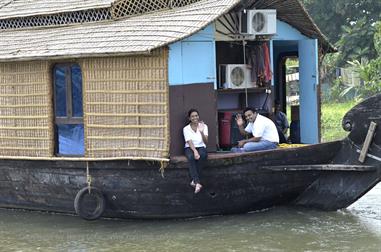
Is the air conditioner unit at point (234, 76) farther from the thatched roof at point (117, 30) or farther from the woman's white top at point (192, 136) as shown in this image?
the woman's white top at point (192, 136)

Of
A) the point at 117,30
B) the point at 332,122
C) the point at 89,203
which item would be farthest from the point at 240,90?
the point at 332,122

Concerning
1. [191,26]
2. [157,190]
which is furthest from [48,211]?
[191,26]

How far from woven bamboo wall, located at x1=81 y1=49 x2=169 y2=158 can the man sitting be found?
0.99m

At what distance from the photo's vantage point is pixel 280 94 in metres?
9.53

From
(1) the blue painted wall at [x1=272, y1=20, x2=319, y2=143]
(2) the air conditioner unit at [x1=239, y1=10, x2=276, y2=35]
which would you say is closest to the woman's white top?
(2) the air conditioner unit at [x1=239, y1=10, x2=276, y2=35]

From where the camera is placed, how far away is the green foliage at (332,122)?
13504mm

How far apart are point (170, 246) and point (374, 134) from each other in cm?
222

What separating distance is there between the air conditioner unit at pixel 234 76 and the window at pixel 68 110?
5.36 ft

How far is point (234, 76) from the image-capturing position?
8.18 metres

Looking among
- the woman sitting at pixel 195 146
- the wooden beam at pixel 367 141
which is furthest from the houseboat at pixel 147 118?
the woman sitting at pixel 195 146

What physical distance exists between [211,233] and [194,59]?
5.81 ft

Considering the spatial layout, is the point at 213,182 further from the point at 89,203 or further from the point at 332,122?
the point at 332,122

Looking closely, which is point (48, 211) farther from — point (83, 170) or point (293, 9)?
point (293, 9)

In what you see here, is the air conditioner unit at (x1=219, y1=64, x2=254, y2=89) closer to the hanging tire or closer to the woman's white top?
the woman's white top
